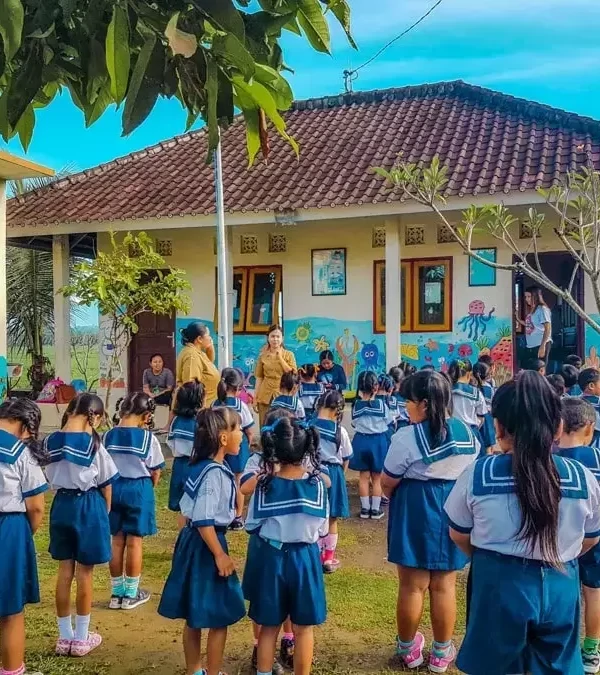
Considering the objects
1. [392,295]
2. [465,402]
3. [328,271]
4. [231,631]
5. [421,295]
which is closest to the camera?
[231,631]

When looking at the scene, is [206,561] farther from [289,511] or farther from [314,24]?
[314,24]

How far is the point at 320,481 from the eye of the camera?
2986 mm

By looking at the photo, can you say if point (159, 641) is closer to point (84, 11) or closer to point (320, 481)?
point (320, 481)

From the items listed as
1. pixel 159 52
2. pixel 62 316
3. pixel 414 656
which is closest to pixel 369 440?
pixel 414 656

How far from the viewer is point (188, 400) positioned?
4.83 meters

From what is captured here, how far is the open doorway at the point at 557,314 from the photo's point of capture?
912 centimetres

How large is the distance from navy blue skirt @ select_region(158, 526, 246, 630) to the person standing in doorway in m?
6.56

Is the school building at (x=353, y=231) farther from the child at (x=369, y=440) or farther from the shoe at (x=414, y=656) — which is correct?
the shoe at (x=414, y=656)

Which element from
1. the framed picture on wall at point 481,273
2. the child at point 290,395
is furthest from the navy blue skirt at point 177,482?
the framed picture on wall at point 481,273

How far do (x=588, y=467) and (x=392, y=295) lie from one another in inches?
229

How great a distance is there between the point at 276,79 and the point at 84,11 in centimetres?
43

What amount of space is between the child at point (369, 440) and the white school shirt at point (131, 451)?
2460 mm

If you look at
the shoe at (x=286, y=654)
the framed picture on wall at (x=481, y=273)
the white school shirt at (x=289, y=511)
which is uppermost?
the framed picture on wall at (x=481, y=273)

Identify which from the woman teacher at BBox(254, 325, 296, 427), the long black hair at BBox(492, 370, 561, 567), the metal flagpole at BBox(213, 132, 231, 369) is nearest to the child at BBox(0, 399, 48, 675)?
the long black hair at BBox(492, 370, 561, 567)
